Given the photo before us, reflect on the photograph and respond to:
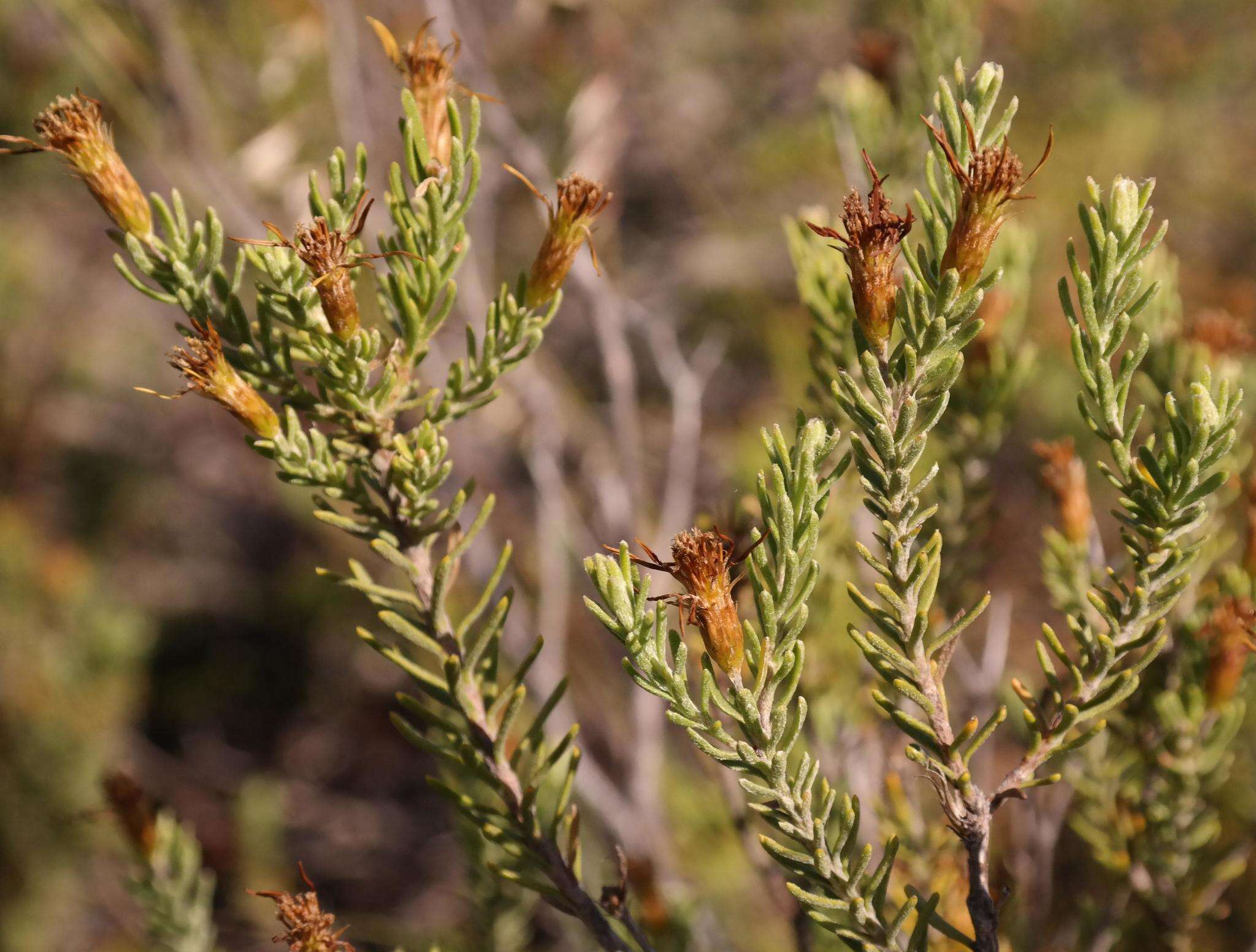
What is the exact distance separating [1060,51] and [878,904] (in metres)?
4.58

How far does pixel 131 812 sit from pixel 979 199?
114 cm

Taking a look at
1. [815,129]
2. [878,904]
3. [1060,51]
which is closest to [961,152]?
[878,904]

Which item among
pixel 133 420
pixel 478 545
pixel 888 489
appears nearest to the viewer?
pixel 888 489

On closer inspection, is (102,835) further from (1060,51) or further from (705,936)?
(1060,51)

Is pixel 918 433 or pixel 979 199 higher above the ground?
pixel 979 199

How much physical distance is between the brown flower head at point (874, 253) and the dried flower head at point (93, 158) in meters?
0.57

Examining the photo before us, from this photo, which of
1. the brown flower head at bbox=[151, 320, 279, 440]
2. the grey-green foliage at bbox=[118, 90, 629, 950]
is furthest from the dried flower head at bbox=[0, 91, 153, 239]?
the brown flower head at bbox=[151, 320, 279, 440]

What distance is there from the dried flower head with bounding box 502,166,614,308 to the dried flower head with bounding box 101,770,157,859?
81 cm

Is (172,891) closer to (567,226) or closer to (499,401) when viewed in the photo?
(567,226)

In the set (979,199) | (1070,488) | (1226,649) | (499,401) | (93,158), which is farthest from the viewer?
(499,401)

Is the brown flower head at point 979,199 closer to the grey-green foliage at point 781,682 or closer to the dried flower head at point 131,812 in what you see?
the grey-green foliage at point 781,682

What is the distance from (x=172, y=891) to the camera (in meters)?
1.06

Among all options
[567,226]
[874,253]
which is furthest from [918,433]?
[567,226]

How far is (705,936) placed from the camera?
1.31 m
